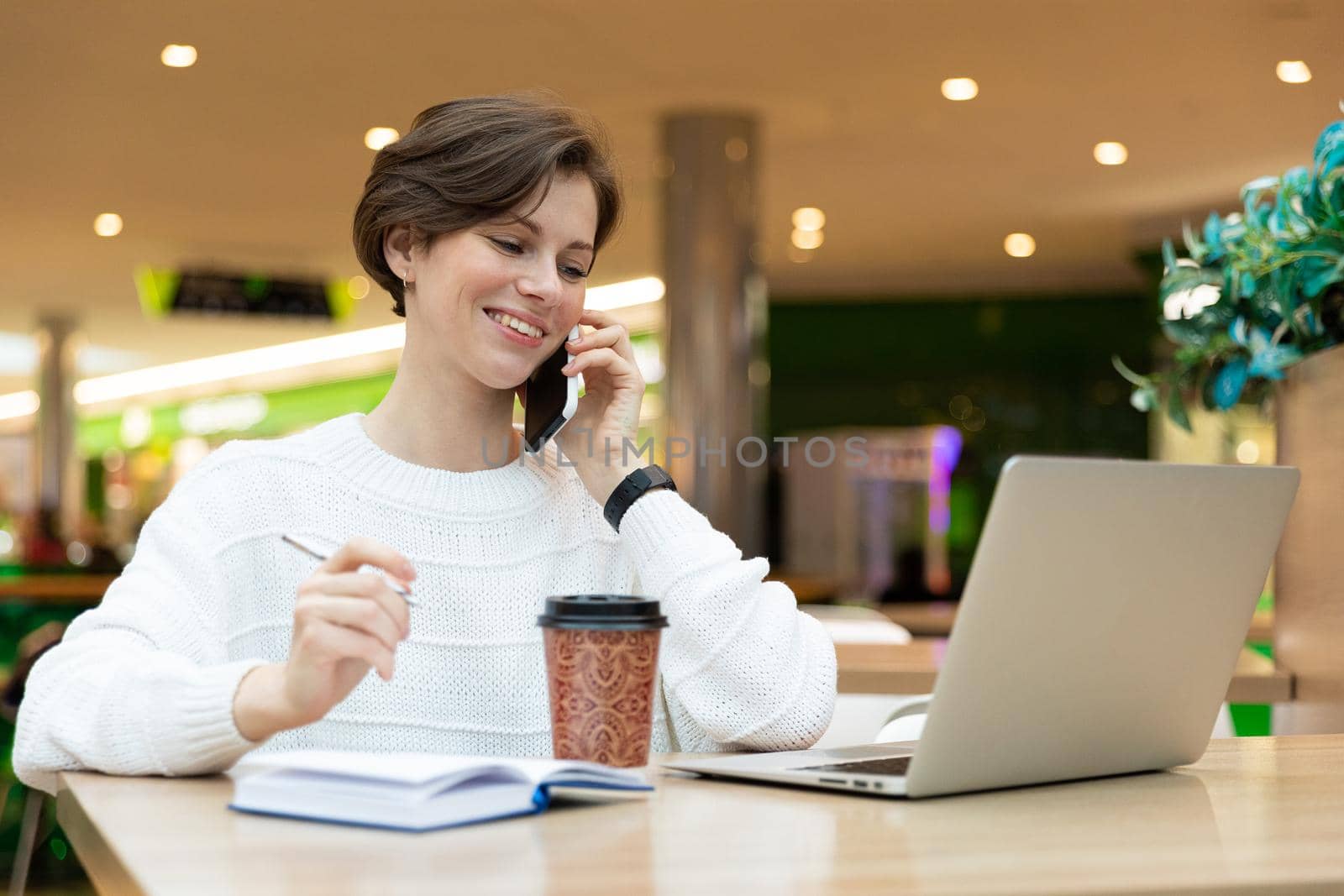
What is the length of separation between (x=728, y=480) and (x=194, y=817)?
6295 mm

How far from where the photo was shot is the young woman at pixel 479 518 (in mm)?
1502

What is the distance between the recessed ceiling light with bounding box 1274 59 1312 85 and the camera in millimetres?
6488

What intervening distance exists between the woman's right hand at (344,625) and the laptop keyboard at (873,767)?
1.11ft

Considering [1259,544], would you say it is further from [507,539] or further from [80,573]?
[80,573]

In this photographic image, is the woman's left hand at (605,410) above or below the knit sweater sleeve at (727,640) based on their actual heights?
above

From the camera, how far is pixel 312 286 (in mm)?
10773

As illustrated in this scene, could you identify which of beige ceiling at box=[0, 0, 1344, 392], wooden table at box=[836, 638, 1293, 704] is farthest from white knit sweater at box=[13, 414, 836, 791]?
beige ceiling at box=[0, 0, 1344, 392]

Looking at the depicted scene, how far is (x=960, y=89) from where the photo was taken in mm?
6824

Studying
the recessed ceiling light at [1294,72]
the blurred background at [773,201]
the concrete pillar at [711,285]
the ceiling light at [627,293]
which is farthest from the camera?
the ceiling light at [627,293]

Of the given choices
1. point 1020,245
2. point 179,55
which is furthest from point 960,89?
point 1020,245

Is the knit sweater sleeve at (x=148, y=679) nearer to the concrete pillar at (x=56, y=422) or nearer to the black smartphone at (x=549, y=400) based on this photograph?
the black smartphone at (x=549, y=400)

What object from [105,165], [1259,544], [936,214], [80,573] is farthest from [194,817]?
[936,214]

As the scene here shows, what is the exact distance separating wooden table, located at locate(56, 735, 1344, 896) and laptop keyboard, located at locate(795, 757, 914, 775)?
3 cm

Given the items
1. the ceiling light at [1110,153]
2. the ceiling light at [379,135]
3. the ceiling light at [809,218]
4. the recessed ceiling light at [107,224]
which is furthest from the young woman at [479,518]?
the recessed ceiling light at [107,224]
